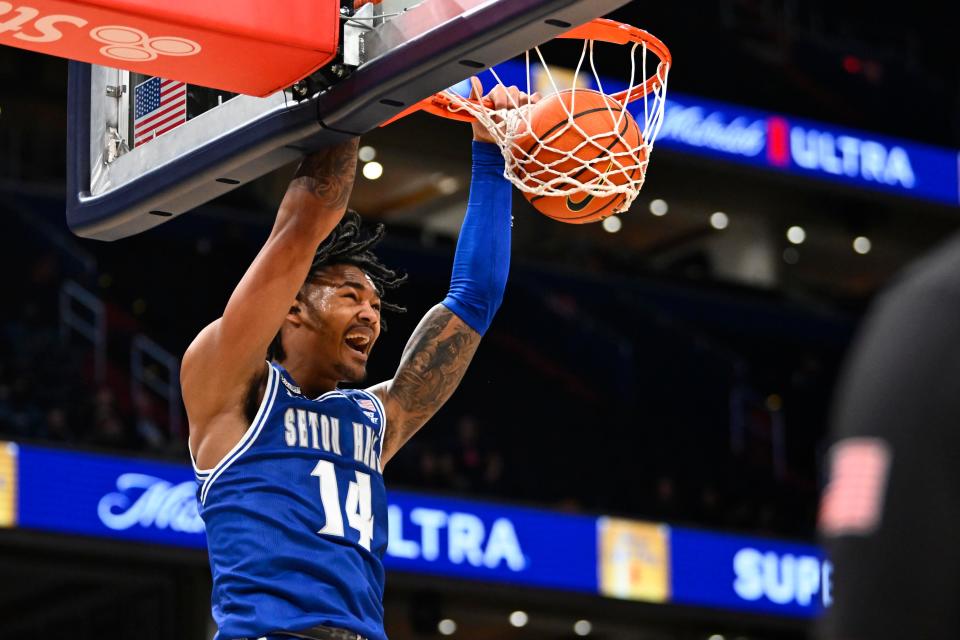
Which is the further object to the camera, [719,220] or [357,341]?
[719,220]

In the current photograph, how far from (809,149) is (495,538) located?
578 cm

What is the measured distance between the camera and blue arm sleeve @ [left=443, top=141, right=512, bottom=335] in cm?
404

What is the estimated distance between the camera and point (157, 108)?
393cm

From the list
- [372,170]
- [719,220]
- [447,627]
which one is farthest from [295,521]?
[719,220]

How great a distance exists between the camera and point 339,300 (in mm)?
3756

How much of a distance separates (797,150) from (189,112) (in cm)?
1245

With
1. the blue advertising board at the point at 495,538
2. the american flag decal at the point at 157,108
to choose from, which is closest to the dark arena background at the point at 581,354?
the blue advertising board at the point at 495,538

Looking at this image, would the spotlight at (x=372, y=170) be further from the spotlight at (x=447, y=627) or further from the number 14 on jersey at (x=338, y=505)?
the number 14 on jersey at (x=338, y=505)

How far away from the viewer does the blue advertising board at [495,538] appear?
34.6 feet

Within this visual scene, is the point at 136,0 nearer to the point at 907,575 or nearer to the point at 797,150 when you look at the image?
the point at 907,575

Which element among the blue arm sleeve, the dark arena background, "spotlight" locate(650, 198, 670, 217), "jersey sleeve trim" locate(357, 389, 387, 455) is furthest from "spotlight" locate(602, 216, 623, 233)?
"jersey sleeve trim" locate(357, 389, 387, 455)

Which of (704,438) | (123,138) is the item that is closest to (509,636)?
(704,438)

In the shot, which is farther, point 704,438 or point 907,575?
point 704,438

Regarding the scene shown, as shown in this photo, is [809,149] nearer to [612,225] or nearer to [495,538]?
[612,225]
